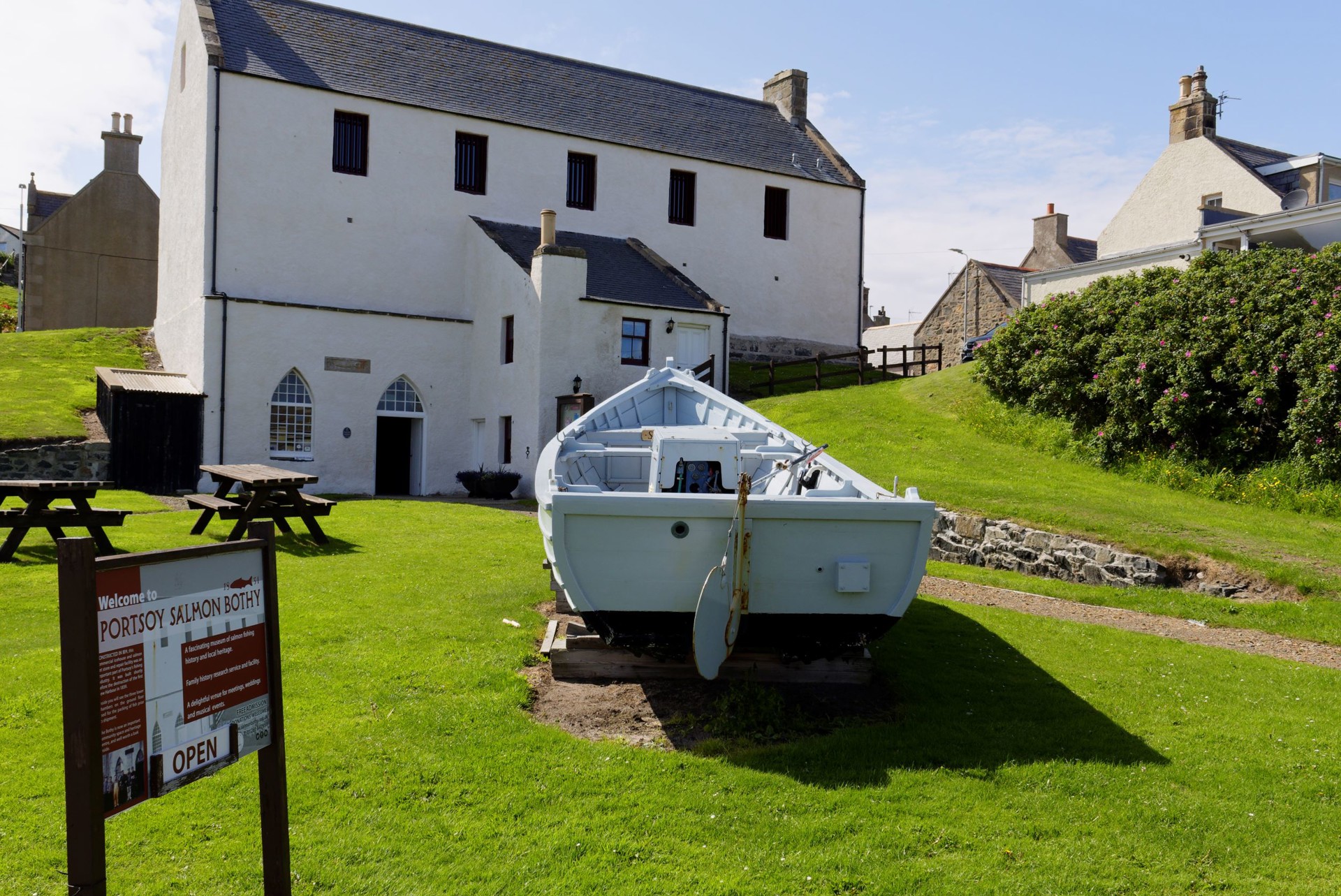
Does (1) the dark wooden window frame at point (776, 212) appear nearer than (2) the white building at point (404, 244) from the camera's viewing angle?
No

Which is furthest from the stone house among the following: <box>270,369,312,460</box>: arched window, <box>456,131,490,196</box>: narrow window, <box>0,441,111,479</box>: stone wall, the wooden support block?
the wooden support block

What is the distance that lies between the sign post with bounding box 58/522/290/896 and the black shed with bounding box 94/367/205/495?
20.5 meters

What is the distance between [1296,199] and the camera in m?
30.7

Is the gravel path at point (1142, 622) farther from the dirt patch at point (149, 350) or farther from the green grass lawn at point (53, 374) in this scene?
the dirt patch at point (149, 350)

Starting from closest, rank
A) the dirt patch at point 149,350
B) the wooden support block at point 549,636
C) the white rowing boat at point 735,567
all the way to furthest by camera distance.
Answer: the white rowing boat at point 735,567 → the wooden support block at point 549,636 → the dirt patch at point 149,350

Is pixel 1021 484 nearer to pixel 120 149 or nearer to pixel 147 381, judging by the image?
pixel 147 381

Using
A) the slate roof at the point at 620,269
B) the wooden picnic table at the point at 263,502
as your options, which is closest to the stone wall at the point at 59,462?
the wooden picnic table at the point at 263,502

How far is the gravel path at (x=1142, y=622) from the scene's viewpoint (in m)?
9.43

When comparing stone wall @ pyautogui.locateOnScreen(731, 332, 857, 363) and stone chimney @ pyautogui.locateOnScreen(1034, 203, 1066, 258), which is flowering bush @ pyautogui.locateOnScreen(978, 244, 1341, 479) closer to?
stone wall @ pyautogui.locateOnScreen(731, 332, 857, 363)

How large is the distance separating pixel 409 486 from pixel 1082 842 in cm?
2371

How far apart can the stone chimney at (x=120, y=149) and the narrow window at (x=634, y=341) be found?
27.6 m

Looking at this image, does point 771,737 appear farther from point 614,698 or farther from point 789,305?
point 789,305

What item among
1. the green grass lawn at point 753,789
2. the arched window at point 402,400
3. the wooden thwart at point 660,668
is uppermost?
the arched window at point 402,400

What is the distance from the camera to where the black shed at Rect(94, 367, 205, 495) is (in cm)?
2184
